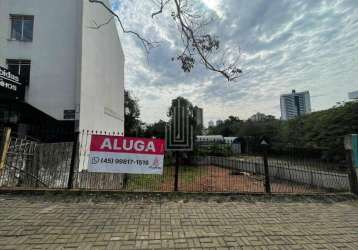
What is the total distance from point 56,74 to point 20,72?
2.12 m

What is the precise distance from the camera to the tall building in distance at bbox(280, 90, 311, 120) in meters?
73.2

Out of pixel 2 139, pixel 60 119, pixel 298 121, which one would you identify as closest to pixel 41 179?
pixel 2 139

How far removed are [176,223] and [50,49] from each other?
41.0 feet

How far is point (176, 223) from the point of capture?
158 inches

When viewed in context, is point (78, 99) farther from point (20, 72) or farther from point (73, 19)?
point (73, 19)

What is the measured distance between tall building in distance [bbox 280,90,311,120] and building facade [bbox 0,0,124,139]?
7165 cm

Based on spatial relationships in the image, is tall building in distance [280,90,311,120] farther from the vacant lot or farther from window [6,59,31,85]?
window [6,59,31,85]

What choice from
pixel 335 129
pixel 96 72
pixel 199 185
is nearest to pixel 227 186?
pixel 199 185

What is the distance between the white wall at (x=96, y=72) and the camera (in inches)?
488

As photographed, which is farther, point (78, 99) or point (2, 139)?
point (78, 99)

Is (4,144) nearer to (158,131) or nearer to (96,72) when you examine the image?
(96,72)

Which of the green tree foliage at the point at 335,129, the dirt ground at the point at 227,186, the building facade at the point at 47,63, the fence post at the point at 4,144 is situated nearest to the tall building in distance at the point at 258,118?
the green tree foliage at the point at 335,129

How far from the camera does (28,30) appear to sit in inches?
493

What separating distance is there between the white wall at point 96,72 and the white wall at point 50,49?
0.60m
